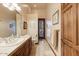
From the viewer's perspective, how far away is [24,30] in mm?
1905

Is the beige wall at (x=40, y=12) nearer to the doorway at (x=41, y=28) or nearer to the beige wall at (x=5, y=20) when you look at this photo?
the doorway at (x=41, y=28)

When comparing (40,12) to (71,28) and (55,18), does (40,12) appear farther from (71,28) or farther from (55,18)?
(71,28)

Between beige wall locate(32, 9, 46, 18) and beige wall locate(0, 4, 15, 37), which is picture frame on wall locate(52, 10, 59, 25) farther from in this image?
beige wall locate(0, 4, 15, 37)

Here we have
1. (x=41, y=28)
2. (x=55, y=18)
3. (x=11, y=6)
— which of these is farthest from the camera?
(x=55, y=18)

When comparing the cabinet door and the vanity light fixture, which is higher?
the vanity light fixture

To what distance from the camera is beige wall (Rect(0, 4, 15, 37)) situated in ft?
5.58

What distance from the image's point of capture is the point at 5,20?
68.3 inches

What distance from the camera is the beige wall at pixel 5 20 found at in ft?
5.58

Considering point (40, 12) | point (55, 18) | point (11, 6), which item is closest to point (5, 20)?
point (11, 6)

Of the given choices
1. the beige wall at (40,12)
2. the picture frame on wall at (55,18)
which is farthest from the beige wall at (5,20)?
the picture frame on wall at (55,18)

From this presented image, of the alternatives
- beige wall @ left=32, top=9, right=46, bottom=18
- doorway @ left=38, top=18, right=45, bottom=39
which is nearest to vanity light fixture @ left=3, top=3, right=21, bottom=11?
beige wall @ left=32, top=9, right=46, bottom=18

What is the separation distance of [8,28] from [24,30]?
0.26 meters

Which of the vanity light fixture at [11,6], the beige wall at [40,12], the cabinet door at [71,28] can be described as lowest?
the cabinet door at [71,28]

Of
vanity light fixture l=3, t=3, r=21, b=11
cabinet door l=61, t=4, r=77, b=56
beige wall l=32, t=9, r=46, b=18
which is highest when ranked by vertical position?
vanity light fixture l=3, t=3, r=21, b=11
